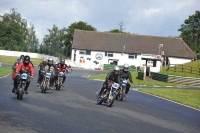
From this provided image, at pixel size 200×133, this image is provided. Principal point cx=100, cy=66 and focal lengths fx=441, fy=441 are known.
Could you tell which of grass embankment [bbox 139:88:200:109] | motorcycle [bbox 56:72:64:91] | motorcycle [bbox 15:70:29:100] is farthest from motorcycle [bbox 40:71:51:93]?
grass embankment [bbox 139:88:200:109]

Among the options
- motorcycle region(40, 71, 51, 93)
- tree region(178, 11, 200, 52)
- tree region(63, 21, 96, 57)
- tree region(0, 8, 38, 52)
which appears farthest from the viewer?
tree region(178, 11, 200, 52)

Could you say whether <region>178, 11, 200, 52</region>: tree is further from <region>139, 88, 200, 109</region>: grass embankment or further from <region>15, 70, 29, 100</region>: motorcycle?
<region>15, 70, 29, 100</region>: motorcycle

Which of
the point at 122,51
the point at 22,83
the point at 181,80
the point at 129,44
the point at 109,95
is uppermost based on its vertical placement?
the point at 129,44

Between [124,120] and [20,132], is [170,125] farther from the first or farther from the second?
[20,132]

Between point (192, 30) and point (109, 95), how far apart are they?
11213cm

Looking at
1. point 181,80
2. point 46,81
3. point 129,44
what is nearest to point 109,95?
point 46,81

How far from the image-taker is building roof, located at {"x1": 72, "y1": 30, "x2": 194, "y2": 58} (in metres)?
95.0

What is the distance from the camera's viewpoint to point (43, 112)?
14125 millimetres

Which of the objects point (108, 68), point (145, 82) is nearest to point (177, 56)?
point (108, 68)

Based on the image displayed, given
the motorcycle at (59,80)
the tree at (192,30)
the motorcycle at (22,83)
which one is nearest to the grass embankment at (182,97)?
the motorcycle at (59,80)

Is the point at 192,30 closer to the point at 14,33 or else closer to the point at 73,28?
the point at 73,28

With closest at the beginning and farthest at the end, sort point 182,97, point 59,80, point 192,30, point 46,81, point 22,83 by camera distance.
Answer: point 22,83 < point 46,81 < point 59,80 < point 182,97 < point 192,30

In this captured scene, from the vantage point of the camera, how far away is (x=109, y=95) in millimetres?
18531

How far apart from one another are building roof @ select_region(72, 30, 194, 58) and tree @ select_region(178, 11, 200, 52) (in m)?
28.6
